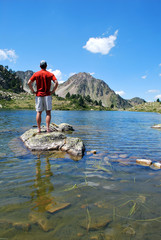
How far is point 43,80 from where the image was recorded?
8969 mm

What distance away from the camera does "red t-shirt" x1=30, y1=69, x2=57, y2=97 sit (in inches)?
348

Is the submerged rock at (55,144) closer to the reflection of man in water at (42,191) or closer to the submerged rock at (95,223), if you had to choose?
the reflection of man in water at (42,191)

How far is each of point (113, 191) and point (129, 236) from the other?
1.60m

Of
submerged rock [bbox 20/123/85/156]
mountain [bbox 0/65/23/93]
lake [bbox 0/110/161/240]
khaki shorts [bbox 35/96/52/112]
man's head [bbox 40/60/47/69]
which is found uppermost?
mountain [bbox 0/65/23/93]

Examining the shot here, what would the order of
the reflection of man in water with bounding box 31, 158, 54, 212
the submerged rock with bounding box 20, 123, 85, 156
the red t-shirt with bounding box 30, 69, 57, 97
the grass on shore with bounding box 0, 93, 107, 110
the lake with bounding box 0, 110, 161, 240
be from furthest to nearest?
the grass on shore with bounding box 0, 93, 107, 110 < the red t-shirt with bounding box 30, 69, 57, 97 < the submerged rock with bounding box 20, 123, 85, 156 < the reflection of man in water with bounding box 31, 158, 54, 212 < the lake with bounding box 0, 110, 161, 240

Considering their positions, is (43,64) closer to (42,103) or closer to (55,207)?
(42,103)

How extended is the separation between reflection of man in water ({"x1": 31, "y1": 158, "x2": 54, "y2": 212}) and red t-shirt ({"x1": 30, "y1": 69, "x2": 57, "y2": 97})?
5110 mm

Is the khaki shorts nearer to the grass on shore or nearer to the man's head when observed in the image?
the man's head

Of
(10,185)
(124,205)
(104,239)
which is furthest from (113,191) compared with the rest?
(10,185)

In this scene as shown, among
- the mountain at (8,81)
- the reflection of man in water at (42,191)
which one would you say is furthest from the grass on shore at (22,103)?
the reflection of man in water at (42,191)

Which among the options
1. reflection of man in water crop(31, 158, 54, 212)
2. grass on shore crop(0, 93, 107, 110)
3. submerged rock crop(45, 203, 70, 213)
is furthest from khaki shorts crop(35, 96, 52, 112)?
grass on shore crop(0, 93, 107, 110)

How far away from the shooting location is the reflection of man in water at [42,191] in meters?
3.45

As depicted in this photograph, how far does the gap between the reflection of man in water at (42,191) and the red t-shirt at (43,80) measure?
5110 mm

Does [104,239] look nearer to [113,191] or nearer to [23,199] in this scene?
[113,191]
